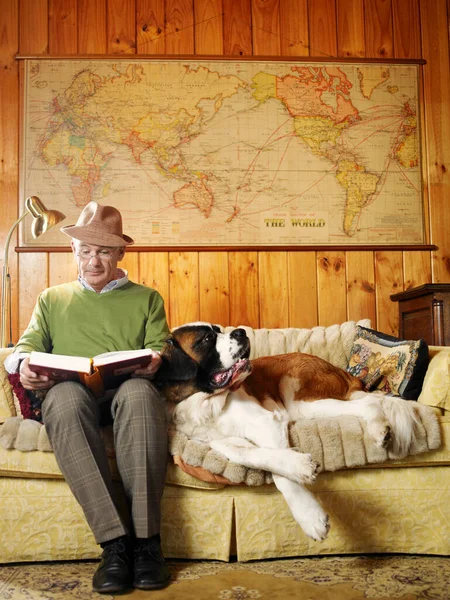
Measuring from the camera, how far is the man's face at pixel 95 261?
214 cm

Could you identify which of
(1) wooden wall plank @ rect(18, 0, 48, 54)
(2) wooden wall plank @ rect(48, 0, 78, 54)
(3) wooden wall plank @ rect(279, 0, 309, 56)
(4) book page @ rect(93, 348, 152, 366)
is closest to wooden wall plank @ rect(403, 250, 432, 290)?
(3) wooden wall plank @ rect(279, 0, 309, 56)

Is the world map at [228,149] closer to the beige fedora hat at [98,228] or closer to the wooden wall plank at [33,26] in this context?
the wooden wall plank at [33,26]

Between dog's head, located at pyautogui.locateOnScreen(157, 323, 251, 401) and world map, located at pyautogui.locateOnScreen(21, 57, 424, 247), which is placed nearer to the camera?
dog's head, located at pyautogui.locateOnScreen(157, 323, 251, 401)

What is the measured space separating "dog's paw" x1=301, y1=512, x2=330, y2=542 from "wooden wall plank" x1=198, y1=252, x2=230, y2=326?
1573 mm

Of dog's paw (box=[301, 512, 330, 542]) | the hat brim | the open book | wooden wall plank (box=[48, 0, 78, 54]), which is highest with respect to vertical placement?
wooden wall plank (box=[48, 0, 78, 54])

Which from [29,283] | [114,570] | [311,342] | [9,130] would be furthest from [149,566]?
[9,130]

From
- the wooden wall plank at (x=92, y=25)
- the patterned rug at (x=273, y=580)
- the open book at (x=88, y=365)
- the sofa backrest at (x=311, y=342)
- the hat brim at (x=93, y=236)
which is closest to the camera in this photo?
the patterned rug at (x=273, y=580)

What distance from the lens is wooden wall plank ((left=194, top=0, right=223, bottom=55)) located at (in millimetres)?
3205

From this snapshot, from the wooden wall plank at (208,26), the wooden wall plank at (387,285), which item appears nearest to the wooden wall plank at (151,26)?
the wooden wall plank at (208,26)

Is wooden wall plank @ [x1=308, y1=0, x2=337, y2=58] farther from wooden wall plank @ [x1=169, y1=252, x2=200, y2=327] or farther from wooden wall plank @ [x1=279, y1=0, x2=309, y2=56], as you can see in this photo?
wooden wall plank @ [x1=169, y1=252, x2=200, y2=327]

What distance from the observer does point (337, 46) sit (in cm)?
328

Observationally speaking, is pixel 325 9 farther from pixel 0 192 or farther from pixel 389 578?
pixel 389 578

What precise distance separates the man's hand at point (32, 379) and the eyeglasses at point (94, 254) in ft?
1.64

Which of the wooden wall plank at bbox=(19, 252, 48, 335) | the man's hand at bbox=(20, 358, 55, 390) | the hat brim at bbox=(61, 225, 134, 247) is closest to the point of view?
the man's hand at bbox=(20, 358, 55, 390)
